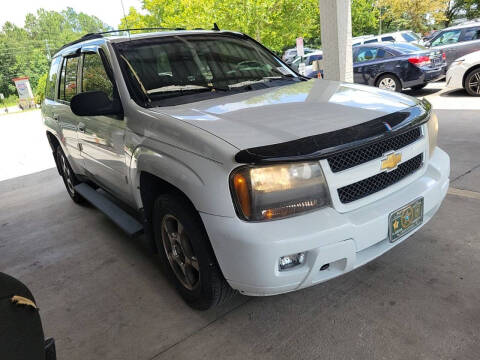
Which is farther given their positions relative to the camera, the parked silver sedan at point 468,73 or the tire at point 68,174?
the parked silver sedan at point 468,73

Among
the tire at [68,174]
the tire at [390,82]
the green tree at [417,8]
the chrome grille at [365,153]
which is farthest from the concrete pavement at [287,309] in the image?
the green tree at [417,8]

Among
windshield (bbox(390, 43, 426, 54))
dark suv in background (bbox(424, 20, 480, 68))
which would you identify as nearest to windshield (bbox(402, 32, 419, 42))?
dark suv in background (bbox(424, 20, 480, 68))

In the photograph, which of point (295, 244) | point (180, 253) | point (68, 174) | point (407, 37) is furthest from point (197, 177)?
point (407, 37)

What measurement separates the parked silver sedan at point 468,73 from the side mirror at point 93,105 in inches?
339

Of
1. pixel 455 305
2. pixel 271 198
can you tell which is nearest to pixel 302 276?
pixel 271 198

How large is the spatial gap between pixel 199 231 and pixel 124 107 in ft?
3.87

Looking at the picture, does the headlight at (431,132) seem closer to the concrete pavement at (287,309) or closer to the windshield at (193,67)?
the concrete pavement at (287,309)

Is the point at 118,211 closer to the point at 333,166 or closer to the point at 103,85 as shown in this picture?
the point at 103,85

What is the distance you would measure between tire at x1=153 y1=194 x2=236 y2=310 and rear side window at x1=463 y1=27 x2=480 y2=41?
1132 cm

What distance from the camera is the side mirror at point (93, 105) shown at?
9.09 feet

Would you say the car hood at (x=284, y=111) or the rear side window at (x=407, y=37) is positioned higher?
the car hood at (x=284, y=111)

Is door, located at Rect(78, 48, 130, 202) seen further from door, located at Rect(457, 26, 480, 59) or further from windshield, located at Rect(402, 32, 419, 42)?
windshield, located at Rect(402, 32, 419, 42)

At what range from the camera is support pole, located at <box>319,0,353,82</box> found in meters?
8.26

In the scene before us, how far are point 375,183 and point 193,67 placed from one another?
173cm
